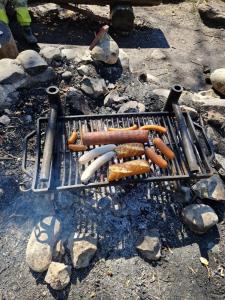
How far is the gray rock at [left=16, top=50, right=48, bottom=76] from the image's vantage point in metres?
4.04

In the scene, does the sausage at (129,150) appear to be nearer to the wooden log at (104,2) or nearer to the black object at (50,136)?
the black object at (50,136)

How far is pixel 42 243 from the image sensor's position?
9.37 feet

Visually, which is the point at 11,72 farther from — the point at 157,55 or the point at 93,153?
the point at 157,55

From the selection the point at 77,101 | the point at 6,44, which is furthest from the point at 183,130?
the point at 6,44

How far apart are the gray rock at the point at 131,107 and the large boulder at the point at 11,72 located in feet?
4.80

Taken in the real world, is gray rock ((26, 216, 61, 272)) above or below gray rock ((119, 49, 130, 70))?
below

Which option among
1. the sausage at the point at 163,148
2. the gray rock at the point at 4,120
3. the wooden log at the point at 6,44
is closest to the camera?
the sausage at the point at 163,148

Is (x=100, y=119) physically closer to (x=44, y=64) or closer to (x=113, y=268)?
(x=44, y=64)

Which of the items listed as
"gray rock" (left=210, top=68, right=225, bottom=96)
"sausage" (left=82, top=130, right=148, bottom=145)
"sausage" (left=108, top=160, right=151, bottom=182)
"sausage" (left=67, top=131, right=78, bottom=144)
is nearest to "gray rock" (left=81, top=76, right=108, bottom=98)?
"sausage" (left=67, top=131, right=78, bottom=144)

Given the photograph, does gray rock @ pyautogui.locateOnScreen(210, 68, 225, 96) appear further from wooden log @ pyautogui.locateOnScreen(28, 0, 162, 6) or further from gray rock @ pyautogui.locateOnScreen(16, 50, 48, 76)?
gray rock @ pyautogui.locateOnScreen(16, 50, 48, 76)

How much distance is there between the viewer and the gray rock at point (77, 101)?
3.93 meters

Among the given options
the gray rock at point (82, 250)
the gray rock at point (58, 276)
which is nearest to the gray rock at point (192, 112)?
the gray rock at point (82, 250)

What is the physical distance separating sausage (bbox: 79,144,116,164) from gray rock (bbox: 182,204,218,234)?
1.13 meters

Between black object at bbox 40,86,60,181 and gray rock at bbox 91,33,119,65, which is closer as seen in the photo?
black object at bbox 40,86,60,181
